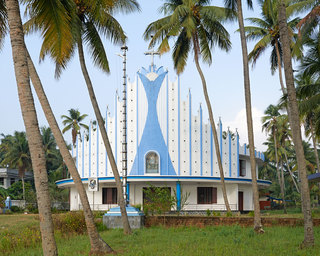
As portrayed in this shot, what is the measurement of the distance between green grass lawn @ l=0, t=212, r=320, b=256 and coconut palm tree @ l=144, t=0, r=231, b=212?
1033 centimetres

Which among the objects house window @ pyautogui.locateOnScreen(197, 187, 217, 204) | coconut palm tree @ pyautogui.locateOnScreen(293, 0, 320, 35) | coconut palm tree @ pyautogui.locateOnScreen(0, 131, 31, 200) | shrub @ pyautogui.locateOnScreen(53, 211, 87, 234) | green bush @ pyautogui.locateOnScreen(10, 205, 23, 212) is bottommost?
shrub @ pyautogui.locateOnScreen(53, 211, 87, 234)

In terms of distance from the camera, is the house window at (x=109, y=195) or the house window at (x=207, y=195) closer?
the house window at (x=207, y=195)

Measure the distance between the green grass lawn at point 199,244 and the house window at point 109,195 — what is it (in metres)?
19.6

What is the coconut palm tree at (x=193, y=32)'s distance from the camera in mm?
27859

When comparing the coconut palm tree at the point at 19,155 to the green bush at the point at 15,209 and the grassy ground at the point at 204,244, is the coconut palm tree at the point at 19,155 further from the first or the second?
the grassy ground at the point at 204,244

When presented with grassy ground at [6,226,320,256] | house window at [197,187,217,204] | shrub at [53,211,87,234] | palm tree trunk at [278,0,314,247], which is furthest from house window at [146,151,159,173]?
palm tree trunk at [278,0,314,247]

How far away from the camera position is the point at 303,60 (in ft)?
84.8

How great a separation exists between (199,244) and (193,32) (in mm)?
17233

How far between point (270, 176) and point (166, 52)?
48227mm

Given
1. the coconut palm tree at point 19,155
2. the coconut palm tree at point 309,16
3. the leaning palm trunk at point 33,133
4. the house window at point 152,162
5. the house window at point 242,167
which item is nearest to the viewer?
the leaning palm trunk at point 33,133

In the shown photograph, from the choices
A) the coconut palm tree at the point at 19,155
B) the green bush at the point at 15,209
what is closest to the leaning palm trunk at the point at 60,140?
the green bush at the point at 15,209

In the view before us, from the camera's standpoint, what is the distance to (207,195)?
3847cm

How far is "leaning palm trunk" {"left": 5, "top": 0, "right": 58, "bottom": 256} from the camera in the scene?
9.20 meters

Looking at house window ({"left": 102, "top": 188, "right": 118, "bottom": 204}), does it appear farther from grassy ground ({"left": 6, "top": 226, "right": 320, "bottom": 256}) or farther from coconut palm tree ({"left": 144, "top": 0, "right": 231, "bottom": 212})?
grassy ground ({"left": 6, "top": 226, "right": 320, "bottom": 256})
